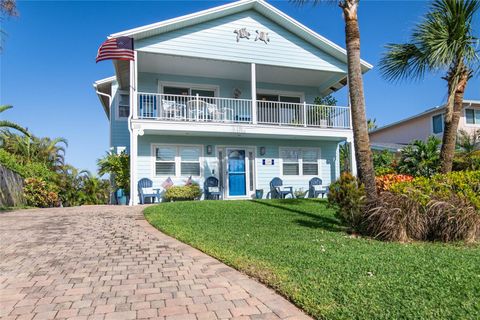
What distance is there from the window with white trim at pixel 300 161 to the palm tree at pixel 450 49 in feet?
24.2

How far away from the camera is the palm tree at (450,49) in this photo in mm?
8438

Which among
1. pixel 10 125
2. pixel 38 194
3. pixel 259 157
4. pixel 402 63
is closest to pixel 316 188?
pixel 259 157

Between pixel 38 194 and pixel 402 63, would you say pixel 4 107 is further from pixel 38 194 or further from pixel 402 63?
pixel 402 63

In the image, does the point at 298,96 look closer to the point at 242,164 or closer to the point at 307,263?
the point at 242,164

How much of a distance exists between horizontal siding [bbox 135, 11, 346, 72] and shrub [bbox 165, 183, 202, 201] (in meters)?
5.12

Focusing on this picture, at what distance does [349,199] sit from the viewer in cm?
687

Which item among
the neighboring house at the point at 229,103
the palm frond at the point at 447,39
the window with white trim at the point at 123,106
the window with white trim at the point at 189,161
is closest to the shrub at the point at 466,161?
the neighboring house at the point at 229,103

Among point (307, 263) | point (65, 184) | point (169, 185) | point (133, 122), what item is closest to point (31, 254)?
point (307, 263)

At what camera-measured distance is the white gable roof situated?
12562mm

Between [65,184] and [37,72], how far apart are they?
4.88 m

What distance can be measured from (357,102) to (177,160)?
866 cm

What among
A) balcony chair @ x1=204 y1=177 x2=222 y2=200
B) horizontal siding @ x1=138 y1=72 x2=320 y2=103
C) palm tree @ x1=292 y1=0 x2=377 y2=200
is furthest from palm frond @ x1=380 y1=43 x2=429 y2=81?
balcony chair @ x1=204 y1=177 x2=222 y2=200

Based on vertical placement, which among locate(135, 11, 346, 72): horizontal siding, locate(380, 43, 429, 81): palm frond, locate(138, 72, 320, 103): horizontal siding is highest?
locate(135, 11, 346, 72): horizontal siding

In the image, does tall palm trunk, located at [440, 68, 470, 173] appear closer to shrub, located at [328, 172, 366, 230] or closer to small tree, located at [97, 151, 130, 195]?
shrub, located at [328, 172, 366, 230]
